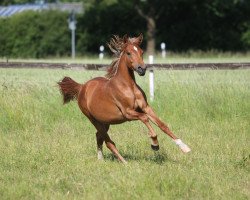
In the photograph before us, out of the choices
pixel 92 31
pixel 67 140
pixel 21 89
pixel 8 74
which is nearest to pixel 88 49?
pixel 92 31

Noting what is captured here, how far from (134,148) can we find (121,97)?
76.0 inches

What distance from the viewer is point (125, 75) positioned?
320 inches

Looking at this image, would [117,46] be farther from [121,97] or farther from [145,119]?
[145,119]

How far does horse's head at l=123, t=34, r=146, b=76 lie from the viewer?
25.4ft


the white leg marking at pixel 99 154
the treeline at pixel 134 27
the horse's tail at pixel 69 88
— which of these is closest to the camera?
the white leg marking at pixel 99 154

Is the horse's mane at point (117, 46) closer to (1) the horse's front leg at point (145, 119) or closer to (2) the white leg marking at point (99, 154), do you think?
(1) the horse's front leg at point (145, 119)

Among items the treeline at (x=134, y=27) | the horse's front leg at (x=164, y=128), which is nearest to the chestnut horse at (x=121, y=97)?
the horse's front leg at (x=164, y=128)

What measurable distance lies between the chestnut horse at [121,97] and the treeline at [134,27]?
114 ft

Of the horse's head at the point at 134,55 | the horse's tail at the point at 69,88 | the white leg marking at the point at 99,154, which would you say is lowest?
the white leg marking at the point at 99,154

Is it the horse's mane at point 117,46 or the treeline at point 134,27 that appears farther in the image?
the treeline at point 134,27

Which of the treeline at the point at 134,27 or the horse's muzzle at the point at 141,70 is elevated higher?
the treeline at the point at 134,27

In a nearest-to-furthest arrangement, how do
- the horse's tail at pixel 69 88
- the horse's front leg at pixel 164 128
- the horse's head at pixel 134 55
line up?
1. the horse's front leg at pixel 164 128
2. the horse's head at pixel 134 55
3. the horse's tail at pixel 69 88

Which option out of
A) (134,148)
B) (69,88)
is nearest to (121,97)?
(69,88)

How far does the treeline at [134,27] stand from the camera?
43656 mm
